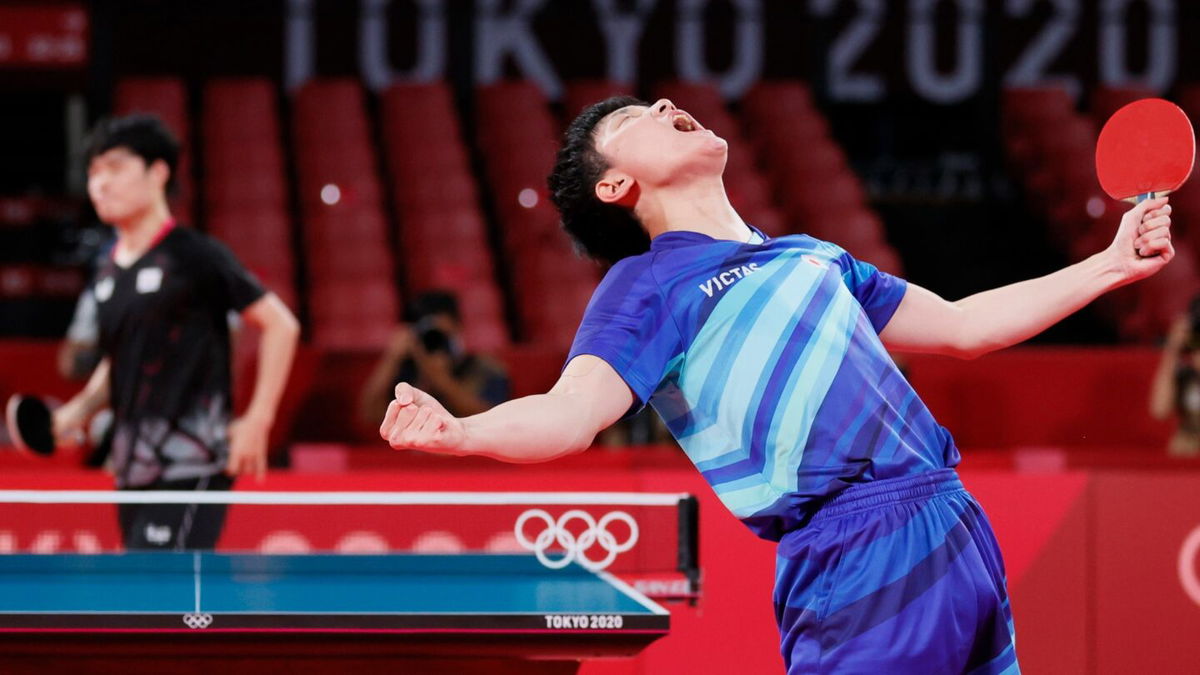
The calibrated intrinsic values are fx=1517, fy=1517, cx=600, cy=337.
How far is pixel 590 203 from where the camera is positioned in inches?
100

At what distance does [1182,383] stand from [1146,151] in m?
4.75

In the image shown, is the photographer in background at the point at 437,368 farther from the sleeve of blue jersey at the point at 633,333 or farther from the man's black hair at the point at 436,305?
the sleeve of blue jersey at the point at 633,333

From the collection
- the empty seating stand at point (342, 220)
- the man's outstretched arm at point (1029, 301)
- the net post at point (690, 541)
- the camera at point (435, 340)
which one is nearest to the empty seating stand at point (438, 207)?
the empty seating stand at point (342, 220)

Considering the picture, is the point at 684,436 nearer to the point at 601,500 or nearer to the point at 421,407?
the point at 421,407

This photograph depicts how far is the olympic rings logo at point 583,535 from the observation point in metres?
3.69

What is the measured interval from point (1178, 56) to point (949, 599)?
33.6ft

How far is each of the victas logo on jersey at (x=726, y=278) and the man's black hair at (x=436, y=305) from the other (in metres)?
4.23

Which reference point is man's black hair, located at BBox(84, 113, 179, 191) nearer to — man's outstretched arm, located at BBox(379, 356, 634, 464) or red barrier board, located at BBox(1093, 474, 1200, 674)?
man's outstretched arm, located at BBox(379, 356, 634, 464)

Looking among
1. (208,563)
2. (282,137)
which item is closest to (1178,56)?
(282,137)

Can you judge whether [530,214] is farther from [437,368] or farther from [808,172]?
[437,368]

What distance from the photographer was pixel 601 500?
11.9ft

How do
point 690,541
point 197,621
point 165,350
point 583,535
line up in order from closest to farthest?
point 197,621
point 690,541
point 583,535
point 165,350

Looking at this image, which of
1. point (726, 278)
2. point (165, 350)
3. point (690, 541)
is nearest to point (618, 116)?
point (726, 278)

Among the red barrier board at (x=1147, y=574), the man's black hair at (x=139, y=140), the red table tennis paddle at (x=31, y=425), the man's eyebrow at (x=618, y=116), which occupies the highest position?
the man's black hair at (x=139, y=140)
